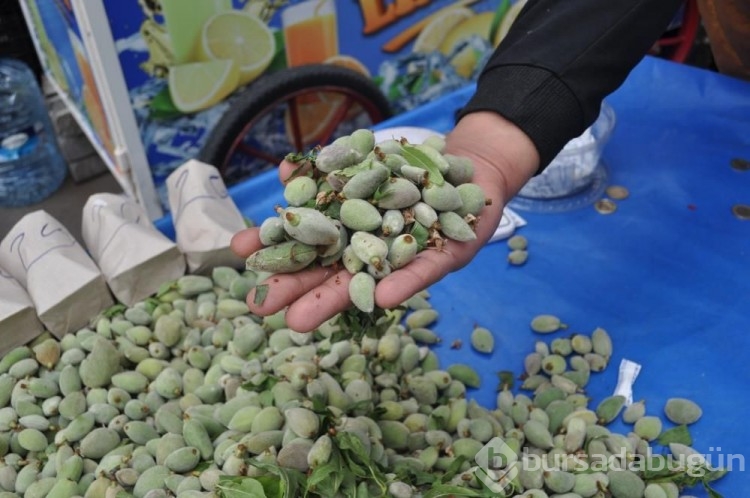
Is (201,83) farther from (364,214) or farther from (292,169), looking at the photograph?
(364,214)

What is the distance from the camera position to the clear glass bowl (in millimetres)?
1599

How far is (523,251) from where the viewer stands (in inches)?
60.1

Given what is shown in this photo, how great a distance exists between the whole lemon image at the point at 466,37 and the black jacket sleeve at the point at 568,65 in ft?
3.58

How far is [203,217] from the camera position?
147 cm

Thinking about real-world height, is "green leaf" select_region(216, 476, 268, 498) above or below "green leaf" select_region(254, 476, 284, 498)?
above

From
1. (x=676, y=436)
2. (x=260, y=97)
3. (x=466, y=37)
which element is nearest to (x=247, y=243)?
(x=676, y=436)

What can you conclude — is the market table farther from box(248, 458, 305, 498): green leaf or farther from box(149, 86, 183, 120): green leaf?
box(248, 458, 305, 498): green leaf

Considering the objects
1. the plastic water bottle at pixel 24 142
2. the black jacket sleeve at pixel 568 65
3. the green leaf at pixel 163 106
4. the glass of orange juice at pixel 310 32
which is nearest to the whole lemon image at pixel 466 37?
the glass of orange juice at pixel 310 32

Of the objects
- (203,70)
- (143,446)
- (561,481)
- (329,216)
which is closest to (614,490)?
(561,481)

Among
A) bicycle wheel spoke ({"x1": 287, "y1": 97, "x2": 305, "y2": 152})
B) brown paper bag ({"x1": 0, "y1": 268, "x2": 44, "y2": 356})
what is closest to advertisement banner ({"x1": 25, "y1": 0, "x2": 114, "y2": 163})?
bicycle wheel spoke ({"x1": 287, "y1": 97, "x2": 305, "y2": 152})

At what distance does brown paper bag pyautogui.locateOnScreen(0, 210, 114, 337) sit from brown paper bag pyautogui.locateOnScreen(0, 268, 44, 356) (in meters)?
0.02

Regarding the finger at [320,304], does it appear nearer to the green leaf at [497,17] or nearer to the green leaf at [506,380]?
the green leaf at [506,380]

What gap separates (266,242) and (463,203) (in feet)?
0.96

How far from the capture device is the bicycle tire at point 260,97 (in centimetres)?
175
